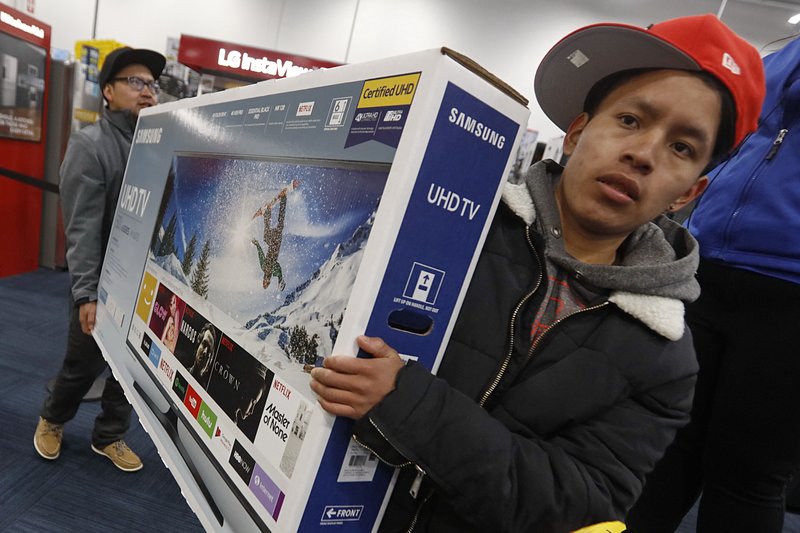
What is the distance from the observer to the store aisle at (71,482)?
4.85 ft

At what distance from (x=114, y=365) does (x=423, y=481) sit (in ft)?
2.30

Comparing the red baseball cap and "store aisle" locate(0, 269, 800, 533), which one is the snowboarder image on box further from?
"store aisle" locate(0, 269, 800, 533)

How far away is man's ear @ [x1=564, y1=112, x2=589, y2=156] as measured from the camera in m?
0.70

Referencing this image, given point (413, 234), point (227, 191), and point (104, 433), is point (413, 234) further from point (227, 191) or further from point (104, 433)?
point (104, 433)

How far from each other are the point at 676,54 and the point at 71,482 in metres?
2.10

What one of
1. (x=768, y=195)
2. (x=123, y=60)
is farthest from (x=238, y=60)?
(x=768, y=195)

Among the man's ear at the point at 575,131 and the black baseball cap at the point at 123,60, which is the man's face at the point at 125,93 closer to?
the black baseball cap at the point at 123,60

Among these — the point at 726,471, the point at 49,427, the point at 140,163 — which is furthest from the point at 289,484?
the point at 49,427

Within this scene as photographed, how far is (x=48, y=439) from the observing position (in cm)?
168

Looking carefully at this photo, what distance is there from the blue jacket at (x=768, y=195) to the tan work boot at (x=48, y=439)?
7.03 feet

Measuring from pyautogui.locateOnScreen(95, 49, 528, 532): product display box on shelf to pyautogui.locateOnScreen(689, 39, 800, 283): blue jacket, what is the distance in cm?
67

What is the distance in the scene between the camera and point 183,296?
2.27 ft

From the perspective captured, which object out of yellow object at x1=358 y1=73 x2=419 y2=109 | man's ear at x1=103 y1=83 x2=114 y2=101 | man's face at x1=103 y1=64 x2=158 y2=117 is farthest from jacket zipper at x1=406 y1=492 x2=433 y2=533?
man's ear at x1=103 y1=83 x2=114 y2=101

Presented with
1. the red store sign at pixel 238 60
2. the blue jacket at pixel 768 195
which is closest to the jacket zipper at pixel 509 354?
the blue jacket at pixel 768 195
